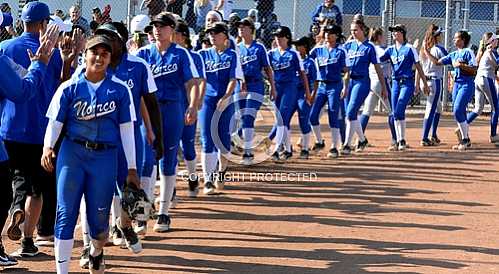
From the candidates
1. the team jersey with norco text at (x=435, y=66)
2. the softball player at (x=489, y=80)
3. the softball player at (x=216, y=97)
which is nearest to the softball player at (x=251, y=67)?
the softball player at (x=216, y=97)

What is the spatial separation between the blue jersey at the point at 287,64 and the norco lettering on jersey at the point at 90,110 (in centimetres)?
770

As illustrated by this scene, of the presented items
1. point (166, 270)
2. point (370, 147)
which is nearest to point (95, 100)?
point (166, 270)

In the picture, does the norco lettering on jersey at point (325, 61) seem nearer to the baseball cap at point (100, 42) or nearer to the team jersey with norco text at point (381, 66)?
the team jersey with norco text at point (381, 66)

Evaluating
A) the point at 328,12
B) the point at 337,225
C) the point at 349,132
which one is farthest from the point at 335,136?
the point at 337,225

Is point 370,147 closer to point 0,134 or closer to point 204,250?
point 204,250

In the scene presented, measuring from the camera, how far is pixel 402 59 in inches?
618

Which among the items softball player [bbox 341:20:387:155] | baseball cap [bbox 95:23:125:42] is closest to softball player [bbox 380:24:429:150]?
softball player [bbox 341:20:387:155]

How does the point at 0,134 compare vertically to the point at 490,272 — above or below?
above

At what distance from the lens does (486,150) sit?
1648 centimetres

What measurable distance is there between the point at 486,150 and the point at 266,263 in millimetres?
9621

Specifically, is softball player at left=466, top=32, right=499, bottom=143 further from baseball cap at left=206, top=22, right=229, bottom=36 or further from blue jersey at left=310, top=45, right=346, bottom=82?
baseball cap at left=206, top=22, right=229, bottom=36

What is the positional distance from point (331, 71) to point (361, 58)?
52 cm

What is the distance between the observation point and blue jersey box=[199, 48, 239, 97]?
1125cm

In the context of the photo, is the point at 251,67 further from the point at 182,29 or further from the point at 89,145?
the point at 89,145
